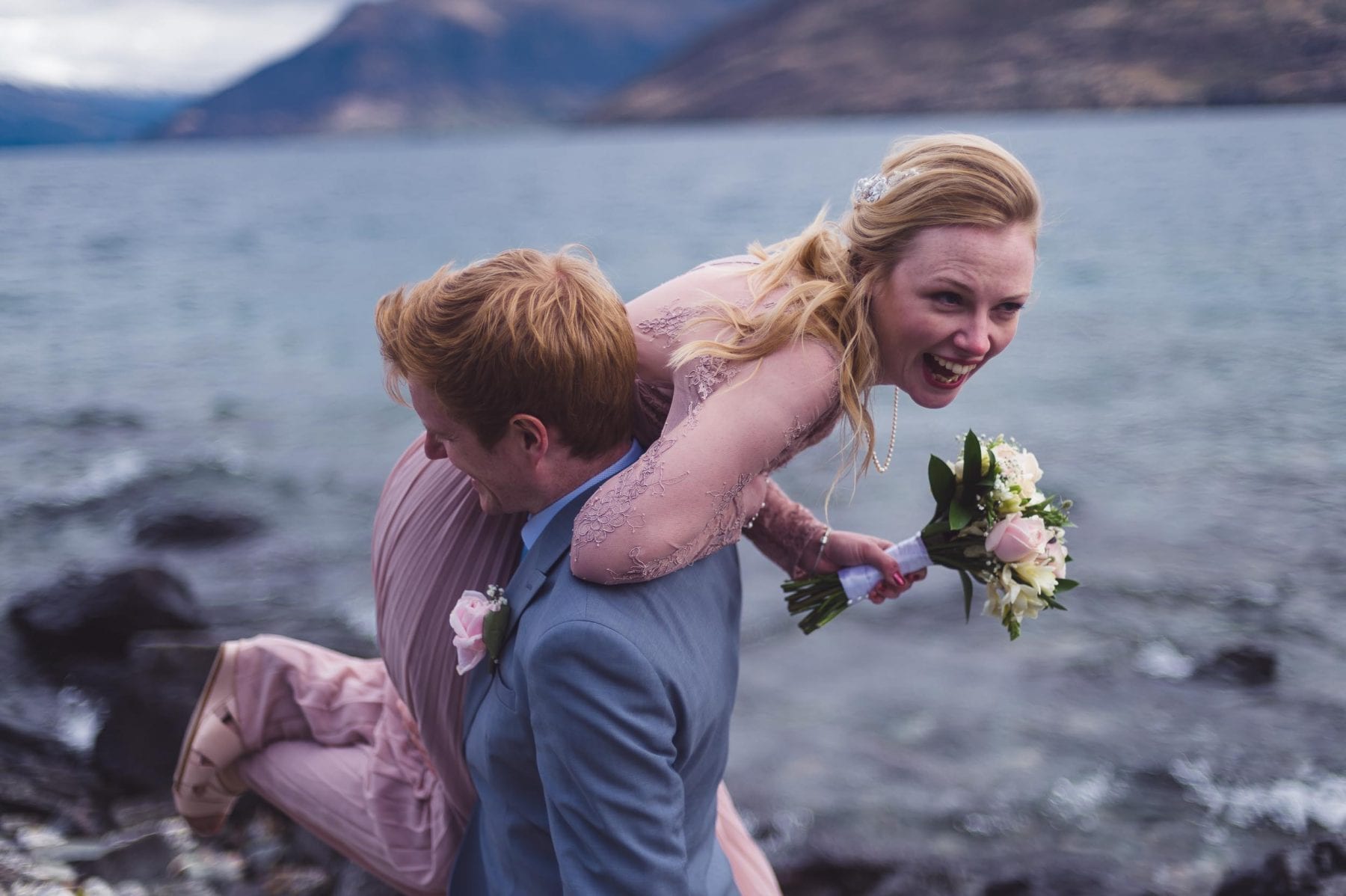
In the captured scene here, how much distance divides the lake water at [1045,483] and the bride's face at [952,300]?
0.87 metres

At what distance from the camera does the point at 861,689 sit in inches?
342

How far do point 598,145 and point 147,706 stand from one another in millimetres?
149051

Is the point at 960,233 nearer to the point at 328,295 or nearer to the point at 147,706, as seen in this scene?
the point at 147,706

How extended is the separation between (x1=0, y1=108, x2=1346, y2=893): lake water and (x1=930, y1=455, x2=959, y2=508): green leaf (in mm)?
959

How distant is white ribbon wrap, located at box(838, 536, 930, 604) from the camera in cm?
371

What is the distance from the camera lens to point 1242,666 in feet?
28.6

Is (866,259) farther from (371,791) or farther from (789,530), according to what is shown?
(371,791)

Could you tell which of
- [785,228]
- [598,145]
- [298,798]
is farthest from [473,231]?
[598,145]

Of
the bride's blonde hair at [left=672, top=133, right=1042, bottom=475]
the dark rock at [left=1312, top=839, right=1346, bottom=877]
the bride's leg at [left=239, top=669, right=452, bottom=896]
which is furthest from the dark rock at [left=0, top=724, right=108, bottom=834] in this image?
the dark rock at [left=1312, top=839, right=1346, bottom=877]

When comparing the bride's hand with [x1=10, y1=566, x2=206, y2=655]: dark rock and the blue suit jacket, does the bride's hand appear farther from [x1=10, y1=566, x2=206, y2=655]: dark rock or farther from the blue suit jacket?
[x1=10, y1=566, x2=206, y2=655]: dark rock

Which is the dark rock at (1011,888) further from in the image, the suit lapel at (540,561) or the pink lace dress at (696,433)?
the suit lapel at (540,561)

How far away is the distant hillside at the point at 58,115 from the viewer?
8961 mm

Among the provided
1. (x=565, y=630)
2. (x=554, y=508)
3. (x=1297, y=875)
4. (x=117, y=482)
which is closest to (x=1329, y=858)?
(x=1297, y=875)

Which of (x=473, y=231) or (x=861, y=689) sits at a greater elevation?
(x=861, y=689)
